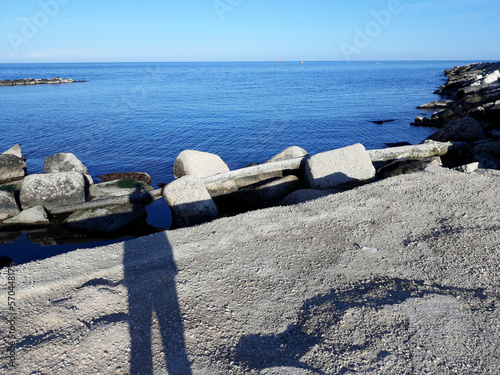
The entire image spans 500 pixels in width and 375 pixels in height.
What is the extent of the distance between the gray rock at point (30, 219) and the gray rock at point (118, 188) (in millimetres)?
1875

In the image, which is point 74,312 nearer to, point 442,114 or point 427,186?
point 427,186

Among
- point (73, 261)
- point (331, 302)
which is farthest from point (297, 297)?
point (73, 261)

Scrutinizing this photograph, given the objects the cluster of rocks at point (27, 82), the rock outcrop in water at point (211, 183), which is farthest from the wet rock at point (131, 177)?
the cluster of rocks at point (27, 82)

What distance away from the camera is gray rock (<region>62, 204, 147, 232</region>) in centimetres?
1061

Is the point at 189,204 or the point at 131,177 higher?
the point at 131,177

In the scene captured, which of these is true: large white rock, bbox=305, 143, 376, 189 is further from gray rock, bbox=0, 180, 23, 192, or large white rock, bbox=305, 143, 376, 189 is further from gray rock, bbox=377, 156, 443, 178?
gray rock, bbox=0, 180, 23, 192

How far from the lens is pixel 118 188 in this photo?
42.9 ft

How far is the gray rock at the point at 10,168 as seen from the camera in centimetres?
1389

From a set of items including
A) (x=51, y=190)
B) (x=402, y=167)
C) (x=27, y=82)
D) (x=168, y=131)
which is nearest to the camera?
(x=51, y=190)

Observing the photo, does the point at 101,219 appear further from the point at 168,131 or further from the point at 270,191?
the point at 168,131

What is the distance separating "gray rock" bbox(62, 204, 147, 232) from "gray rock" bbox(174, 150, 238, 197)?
96.2 inches

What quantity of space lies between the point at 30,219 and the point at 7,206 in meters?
1.10

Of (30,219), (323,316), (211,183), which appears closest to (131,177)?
(30,219)

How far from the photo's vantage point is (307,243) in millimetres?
7008
